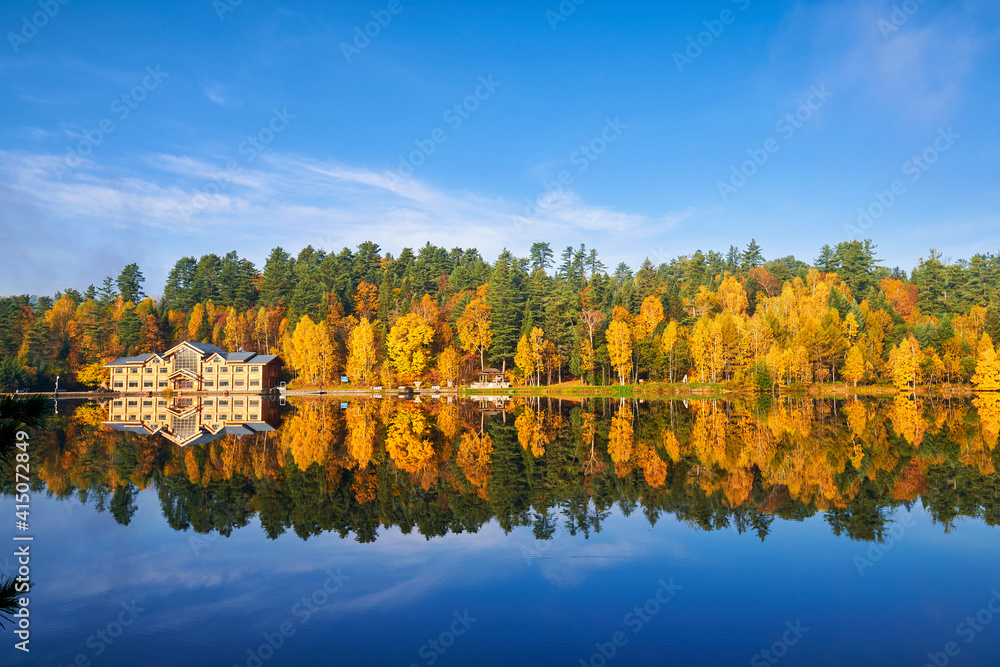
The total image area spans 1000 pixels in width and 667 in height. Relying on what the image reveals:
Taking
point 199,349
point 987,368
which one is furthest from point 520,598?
point 199,349

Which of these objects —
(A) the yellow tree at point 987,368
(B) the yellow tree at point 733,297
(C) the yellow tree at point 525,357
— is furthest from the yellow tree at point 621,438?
(B) the yellow tree at point 733,297

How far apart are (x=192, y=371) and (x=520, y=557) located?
251 ft

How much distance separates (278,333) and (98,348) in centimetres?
2366

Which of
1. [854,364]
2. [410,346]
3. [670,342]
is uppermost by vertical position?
[670,342]

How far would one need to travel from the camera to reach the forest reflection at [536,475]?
12.3 m

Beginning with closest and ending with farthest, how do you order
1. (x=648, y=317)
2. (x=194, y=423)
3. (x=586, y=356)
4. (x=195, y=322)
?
(x=194, y=423) → (x=586, y=356) → (x=648, y=317) → (x=195, y=322)

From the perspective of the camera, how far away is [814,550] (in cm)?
1003

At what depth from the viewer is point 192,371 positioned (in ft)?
246

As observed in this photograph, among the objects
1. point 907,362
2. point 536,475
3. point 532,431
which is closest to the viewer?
point 536,475

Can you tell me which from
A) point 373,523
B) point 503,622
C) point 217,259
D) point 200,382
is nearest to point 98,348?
point 200,382

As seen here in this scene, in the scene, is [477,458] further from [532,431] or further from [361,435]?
[361,435]

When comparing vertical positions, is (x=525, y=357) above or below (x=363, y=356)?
below

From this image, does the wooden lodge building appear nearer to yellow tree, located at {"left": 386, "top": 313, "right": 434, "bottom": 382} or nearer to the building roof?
the building roof

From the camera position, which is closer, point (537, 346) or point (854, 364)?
point (854, 364)
